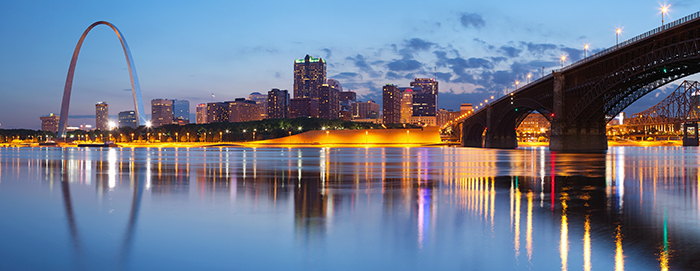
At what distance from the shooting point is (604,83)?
302 feet

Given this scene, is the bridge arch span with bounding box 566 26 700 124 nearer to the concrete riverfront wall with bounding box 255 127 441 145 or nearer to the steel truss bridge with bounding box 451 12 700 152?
the steel truss bridge with bounding box 451 12 700 152

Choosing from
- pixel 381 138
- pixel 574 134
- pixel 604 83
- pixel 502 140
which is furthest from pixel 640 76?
pixel 381 138

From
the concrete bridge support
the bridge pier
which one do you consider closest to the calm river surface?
the concrete bridge support

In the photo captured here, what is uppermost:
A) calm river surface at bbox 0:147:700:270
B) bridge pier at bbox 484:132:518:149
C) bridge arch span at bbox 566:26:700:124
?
bridge arch span at bbox 566:26:700:124

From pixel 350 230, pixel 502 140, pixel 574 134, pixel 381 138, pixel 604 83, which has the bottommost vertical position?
pixel 350 230

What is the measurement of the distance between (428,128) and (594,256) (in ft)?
617

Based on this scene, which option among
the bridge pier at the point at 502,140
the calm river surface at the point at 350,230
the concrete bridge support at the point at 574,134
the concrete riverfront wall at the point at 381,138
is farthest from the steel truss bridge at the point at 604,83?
the calm river surface at the point at 350,230

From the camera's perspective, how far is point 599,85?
94500mm

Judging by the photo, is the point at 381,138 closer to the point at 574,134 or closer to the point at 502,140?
the point at 502,140

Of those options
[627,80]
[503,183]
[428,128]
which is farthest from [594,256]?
[428,128]

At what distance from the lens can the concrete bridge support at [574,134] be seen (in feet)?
342

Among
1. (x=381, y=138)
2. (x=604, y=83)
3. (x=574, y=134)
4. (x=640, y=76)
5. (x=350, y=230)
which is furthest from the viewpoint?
(x=381, y=138)

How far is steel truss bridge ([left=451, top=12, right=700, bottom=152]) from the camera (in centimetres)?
7200

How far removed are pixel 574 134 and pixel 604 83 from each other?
53.1 feet
